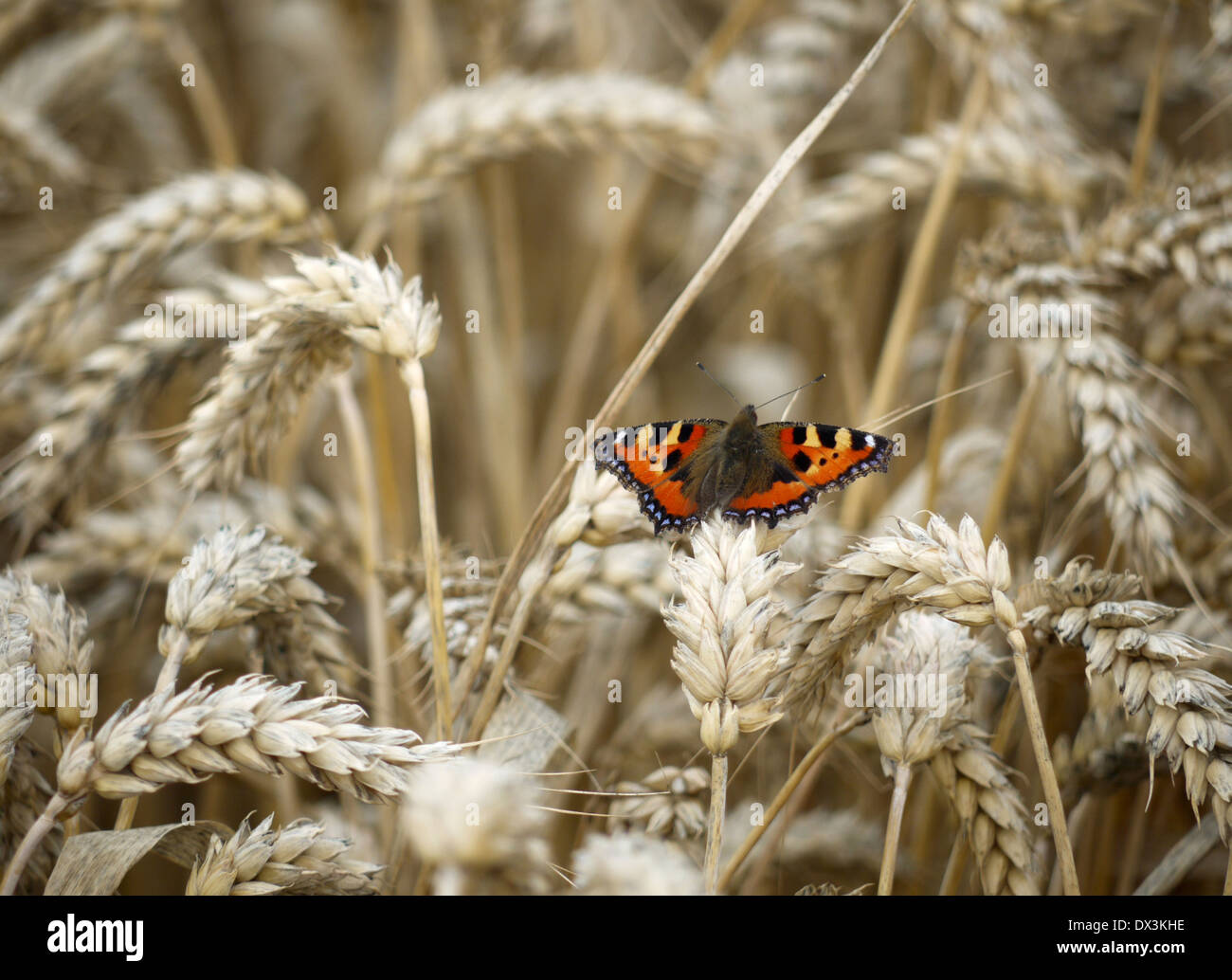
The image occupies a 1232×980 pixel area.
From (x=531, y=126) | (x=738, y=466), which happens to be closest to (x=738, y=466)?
(x=738, y=466)

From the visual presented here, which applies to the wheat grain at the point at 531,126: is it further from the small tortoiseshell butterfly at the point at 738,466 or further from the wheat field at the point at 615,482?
the small tortoiseshell butterfly at the point at 738,466

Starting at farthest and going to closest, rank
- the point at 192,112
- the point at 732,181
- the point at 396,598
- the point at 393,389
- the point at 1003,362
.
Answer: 1. the point at 192,112
2. the point at 393,389
3. the point at 732,181
4. the point at 1003,362
5. the point at 396,598

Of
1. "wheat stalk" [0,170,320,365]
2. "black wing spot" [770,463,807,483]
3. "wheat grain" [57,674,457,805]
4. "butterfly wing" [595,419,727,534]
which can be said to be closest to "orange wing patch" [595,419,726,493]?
"butterfly wing" [595,419,727,534]

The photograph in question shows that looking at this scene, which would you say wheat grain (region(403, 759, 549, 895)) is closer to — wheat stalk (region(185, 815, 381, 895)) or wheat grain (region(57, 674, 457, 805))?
wheat grain (region(57, 674, 457, 805))

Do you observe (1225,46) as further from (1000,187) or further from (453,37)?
(453,37)

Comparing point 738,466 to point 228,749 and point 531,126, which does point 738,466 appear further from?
point 531,126

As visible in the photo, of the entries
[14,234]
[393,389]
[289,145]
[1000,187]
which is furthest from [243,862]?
[289,145]

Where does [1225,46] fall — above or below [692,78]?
below
